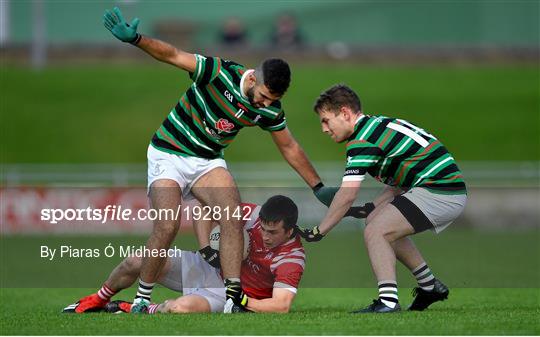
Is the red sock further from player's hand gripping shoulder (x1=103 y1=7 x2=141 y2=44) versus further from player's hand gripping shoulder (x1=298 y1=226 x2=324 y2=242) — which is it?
player's hand gripping shoulder (x1=103 y1=7 x2=141 y2=44)

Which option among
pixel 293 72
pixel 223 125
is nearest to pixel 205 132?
pixel 223 125

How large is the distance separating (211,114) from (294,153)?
0.95 m

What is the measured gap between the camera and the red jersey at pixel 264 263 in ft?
30.9

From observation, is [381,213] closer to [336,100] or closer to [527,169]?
[336,100]

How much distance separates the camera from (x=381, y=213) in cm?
933

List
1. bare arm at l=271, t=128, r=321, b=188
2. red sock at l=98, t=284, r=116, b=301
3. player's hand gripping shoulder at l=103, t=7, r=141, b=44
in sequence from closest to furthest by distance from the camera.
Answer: player's hand gripping shoulder at l=103, t=7, r=141, b=44 < red sock at l=98, t=284, r=116, b=301 < bare arm at l=271, t=128, r=321, b=188

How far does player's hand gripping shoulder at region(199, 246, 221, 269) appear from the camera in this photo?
9.66m

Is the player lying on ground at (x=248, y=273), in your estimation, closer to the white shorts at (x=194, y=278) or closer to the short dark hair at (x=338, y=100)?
the white shorts at (x=194, y=278)

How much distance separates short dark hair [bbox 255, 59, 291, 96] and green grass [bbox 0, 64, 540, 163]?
2140cm

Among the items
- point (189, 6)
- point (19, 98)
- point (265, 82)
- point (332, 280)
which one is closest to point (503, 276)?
point (332, 280)

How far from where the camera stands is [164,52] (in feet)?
29.9

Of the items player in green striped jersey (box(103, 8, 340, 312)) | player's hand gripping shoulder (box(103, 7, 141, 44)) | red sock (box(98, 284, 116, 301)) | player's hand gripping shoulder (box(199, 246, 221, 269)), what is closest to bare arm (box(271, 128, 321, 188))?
player in green striped jersey (box(103, 8, 340, 312))

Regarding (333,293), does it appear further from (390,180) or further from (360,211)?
(390,180)

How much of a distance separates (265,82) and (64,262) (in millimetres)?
4470
